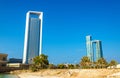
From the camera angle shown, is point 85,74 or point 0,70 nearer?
point 85,74

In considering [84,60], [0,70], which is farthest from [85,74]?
[0,70]

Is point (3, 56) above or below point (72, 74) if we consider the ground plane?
above

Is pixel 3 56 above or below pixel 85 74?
above

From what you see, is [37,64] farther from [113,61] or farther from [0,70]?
[113,61]

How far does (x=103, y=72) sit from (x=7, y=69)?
305 feet

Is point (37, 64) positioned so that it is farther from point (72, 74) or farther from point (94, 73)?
point (94, 73)

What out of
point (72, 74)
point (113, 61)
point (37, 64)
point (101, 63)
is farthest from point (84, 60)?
point (72, 74)

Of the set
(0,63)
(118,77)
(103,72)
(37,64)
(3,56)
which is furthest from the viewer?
(3,56)

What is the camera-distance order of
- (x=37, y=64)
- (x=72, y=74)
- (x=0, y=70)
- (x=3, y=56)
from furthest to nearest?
(x=3, y=56) → (x=0, y=70) → (x=37, y=64) → (x=72, y=74)

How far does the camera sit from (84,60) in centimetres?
12231

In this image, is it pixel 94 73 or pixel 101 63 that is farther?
pixel 101 63

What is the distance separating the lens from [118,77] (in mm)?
47125

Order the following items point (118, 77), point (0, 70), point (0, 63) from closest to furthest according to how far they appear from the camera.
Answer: point (118, 77) < point (0, 70) < point (0, 63)

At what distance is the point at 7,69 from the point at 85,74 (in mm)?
87353
